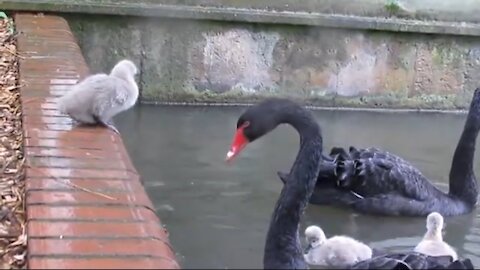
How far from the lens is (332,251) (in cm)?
330

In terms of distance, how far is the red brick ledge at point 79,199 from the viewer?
2.45 metres

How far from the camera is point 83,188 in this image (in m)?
3.04

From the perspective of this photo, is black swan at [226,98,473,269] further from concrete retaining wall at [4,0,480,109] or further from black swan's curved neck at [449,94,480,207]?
concrete retaining wall at [4,0,480,109]

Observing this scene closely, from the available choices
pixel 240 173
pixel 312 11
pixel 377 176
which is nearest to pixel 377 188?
pixel 377 176

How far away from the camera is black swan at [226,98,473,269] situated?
271 centimetres

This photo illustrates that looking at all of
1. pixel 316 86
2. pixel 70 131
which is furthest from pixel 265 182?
pixel 316 86

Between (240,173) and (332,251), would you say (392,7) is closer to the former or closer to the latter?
(240,173)

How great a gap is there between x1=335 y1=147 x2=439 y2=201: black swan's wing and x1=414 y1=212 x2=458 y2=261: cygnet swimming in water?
32.0 inches

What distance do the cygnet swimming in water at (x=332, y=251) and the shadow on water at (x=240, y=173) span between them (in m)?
0.20

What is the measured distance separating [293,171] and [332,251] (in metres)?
0.58

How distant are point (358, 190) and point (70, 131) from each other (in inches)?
64.0

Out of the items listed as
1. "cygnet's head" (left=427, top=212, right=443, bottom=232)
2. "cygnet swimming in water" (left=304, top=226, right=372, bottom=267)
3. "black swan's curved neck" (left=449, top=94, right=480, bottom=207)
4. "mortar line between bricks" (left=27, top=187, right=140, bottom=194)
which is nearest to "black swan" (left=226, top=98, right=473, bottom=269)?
"cygnet swimming in water" (left=304, top=226, right=372, bottom=267)

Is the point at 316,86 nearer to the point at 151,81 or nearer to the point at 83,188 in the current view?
the point at 151,81

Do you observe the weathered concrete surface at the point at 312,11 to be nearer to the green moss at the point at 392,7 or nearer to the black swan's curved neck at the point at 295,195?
the green moss at the point at 392,7
